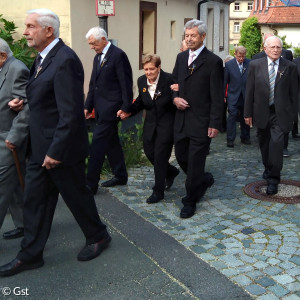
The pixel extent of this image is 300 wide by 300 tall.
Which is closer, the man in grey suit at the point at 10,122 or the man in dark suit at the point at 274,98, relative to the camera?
the man in grey suit at the point at 10,122

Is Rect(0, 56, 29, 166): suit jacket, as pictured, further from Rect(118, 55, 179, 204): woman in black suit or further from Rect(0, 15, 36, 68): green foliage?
Rect(0, 15, 36, 68): green foliage

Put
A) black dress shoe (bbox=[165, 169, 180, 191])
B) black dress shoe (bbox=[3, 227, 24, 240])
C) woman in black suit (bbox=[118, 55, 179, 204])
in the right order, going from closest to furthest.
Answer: black dress shoe (bbox=[3, 227, 24, 240])
woman in black suit (bbox=[118, 55, 179, 204])
black dress shoe (bbox=[165, 169, 180, 191])

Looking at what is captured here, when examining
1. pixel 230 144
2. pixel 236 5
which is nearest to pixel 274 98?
pixel 230 144

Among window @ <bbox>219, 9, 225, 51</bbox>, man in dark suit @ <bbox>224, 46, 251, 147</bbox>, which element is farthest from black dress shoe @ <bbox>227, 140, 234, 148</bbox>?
window @ <bbox>219, 9, 225, 51</bbox>

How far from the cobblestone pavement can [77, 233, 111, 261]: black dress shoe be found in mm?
755

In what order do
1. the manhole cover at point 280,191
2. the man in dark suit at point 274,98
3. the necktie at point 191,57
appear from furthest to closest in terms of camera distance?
the man in dark suit at point 274,98
the manhole cover at point 280,191
the necktie at point 191,57

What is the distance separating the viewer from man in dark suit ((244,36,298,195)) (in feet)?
20.6

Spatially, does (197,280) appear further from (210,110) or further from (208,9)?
(208,9)

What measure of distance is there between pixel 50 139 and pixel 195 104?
193cm

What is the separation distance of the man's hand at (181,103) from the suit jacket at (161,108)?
313 mm

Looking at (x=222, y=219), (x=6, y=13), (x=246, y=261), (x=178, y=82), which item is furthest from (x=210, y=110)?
(x=6, y=13)

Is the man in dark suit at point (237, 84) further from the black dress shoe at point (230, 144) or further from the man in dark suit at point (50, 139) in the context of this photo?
the man in dark suit at point (50, 139)

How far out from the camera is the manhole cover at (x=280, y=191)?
6.17 m

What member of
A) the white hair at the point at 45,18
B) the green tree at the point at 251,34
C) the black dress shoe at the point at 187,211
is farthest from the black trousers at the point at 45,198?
the green tree at the point at 251,34
